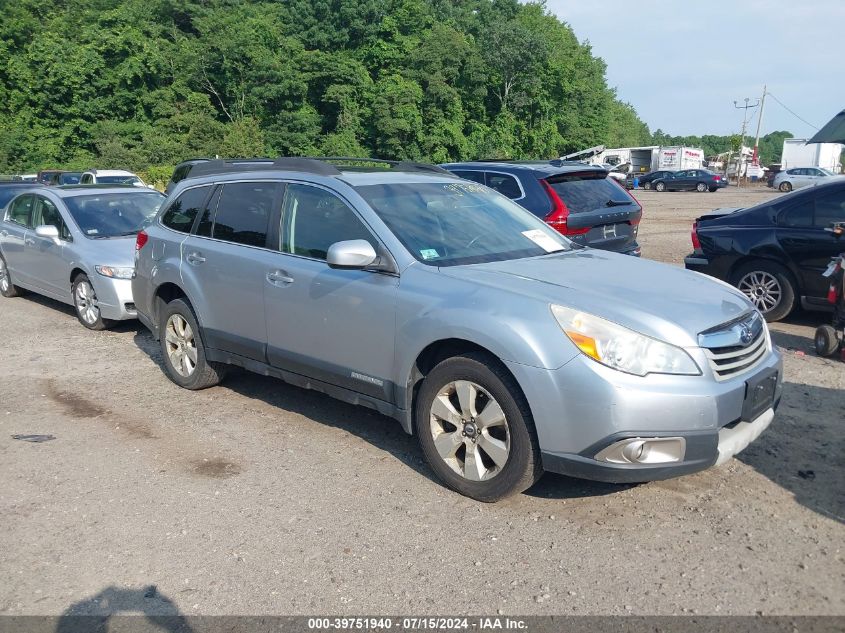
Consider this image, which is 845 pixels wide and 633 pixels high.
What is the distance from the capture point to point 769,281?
8.08 m

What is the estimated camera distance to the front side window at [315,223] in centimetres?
479

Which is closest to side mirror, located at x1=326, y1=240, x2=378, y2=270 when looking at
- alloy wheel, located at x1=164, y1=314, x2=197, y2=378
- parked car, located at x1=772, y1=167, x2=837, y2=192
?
alloy wheel, located at x1=164, y1=314, x2=197, y2=378

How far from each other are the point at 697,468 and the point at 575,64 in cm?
7041

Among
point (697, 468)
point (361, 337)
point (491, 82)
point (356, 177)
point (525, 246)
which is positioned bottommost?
point (697, 468)

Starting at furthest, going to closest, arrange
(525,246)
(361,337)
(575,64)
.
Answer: (575,64), (525,246), (361,337)

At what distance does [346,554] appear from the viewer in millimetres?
3598

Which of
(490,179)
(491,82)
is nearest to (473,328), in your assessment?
(490,179)

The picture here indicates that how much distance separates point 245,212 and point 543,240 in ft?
7.40

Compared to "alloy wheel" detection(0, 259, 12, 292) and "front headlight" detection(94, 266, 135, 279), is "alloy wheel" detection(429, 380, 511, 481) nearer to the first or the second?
"front headlight" detection(94, 266, 135, 279)

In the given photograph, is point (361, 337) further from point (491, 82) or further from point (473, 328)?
point (491, 82)

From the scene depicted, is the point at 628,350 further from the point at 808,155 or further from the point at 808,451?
the point at 808,155

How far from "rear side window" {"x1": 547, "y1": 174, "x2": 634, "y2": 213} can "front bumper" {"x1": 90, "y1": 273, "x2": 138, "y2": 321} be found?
5.09 metres

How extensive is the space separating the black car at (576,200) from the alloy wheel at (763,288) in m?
1.37

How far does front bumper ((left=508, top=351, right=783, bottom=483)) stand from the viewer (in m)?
3.53
